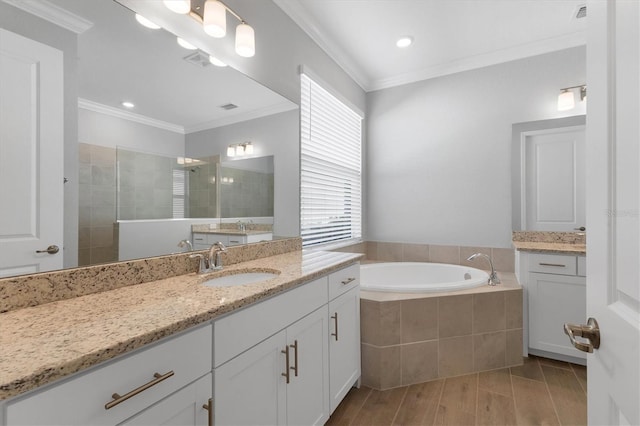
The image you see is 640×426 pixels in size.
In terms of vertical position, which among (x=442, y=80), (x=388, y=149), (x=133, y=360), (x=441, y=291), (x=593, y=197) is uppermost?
(x=442, y=80)

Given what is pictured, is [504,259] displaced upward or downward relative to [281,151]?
downward

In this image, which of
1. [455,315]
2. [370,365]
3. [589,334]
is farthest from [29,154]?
[455,315]

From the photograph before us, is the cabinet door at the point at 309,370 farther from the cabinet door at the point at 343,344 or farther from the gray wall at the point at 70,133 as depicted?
the gray wall at the point at 70,133

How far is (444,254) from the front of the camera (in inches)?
123

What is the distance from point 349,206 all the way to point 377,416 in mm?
1993

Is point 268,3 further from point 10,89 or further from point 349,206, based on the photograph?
point 349,206

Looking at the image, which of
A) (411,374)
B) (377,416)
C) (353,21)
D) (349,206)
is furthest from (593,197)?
(349,206)

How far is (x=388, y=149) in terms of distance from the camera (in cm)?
346

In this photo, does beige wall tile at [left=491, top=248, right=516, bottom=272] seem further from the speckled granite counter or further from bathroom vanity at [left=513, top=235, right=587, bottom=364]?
bathroom vanity at [left=513, top=235, right=587, bottom=364]

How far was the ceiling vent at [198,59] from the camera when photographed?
4.94ft

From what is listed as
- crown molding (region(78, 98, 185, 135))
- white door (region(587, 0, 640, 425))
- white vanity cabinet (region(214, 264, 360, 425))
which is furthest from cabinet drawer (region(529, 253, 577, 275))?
crown molding (region(78, 98, 185, 135))

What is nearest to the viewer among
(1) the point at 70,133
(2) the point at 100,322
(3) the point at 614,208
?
(3) the point at 614,208

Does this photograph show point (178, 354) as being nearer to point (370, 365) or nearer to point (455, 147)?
point (370, 365)

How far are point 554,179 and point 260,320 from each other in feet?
9.62
